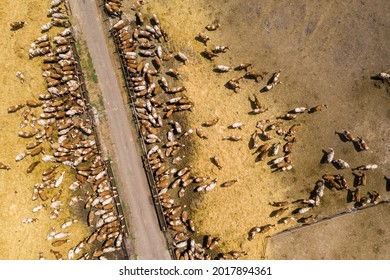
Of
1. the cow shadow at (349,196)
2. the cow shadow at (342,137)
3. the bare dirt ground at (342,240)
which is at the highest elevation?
the cow shadow at (342,137)

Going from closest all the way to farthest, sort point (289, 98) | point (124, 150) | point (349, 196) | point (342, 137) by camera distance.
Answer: point (349, 196) → point (342, 137) → point (289, 98) → point (124, 150)

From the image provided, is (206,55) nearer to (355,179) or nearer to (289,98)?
(289,98)

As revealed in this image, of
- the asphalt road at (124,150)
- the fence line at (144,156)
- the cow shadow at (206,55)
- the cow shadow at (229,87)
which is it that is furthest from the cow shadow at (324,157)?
the asphalt road at (124,150)

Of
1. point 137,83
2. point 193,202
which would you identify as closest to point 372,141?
point 193,202

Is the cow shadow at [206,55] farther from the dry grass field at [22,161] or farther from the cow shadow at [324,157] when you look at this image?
the dry grass field at [22,161]

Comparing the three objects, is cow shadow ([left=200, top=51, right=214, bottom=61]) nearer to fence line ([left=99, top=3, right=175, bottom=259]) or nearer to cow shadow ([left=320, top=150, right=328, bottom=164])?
fence line ([left=99, top=3, right=175, bottom=259])

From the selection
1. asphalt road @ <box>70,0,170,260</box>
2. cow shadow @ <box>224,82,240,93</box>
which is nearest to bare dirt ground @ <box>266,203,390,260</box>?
asphalt road @ <box>70,0,170,260</box>

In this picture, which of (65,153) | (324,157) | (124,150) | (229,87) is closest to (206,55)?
(229,87)
